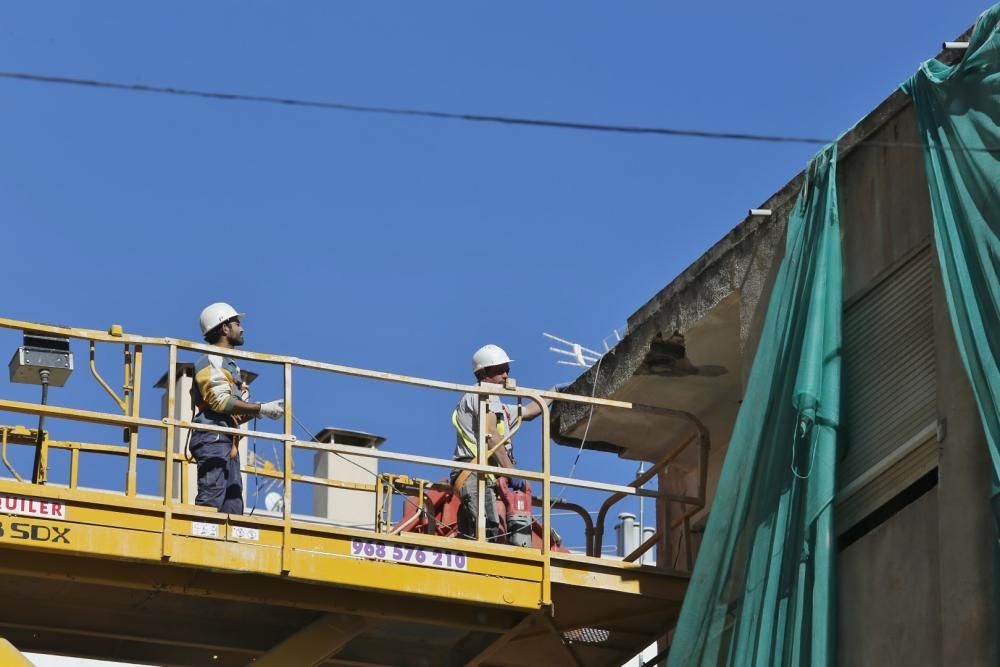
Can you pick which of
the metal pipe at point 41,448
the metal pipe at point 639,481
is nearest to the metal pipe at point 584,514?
the metal pipe at point 639,481

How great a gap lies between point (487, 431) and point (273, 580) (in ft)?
7.19

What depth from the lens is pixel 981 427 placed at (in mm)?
12258

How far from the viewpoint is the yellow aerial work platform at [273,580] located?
14.2 metres

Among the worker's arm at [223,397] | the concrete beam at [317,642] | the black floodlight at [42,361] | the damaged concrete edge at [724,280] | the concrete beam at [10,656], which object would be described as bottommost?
the concrete beam at [10,656]

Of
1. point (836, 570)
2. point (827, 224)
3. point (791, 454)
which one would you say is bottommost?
point (836, 570)

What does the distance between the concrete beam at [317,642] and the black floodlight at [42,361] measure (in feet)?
8.34

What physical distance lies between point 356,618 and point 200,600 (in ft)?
4.04

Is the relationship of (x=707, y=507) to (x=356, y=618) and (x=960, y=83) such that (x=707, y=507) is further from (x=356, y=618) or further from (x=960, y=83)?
(x=960, y=83)

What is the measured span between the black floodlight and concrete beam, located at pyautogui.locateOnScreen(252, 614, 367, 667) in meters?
2.54

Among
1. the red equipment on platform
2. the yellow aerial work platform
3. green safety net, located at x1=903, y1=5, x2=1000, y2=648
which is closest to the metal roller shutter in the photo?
green safety net, located at x1=903, y1=5, x2=1000, y2=648

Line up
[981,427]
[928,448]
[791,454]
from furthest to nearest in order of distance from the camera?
[791,454] < [928,448] < [981,427]

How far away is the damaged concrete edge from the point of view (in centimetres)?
1442

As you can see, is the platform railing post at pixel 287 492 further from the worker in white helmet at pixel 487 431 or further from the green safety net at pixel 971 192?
the green safety net at pixel 971 192

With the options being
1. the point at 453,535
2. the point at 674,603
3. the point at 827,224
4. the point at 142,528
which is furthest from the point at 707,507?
the point at 142,528
